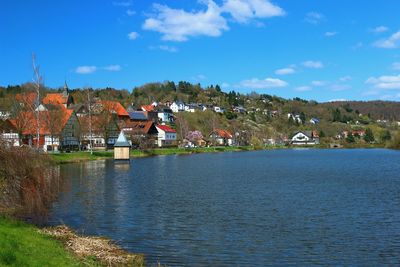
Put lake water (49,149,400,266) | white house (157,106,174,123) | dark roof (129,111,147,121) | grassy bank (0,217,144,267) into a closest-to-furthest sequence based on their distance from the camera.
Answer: grassy bank (0,217,144,267) < lake water (49,149,400,266) < dark roof (129,111,147,121) < white house (157,106,174,123)

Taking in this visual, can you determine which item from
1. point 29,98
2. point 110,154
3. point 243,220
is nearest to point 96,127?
point 110,154

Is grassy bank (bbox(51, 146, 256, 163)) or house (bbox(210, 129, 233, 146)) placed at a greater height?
house (bbox(210, 129, 233, 146))

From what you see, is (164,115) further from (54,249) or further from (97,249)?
(54,249)

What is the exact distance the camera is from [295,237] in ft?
73.5

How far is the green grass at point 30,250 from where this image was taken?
46.0 ft

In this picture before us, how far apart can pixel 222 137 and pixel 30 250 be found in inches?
6378

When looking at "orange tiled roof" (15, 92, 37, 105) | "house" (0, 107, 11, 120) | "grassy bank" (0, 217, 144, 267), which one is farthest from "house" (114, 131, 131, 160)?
"grassy bank" (0, 217, 144, 267)

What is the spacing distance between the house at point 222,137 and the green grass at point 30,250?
483ft

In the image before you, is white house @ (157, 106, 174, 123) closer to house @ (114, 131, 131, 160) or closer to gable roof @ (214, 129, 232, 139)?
gable roof @ (214, 129, 232, 139)

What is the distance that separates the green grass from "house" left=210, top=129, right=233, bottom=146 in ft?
483

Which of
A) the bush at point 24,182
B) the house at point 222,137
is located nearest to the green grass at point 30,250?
the bush at point 24,182

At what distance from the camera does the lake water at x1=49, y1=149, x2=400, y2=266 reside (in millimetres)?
19438

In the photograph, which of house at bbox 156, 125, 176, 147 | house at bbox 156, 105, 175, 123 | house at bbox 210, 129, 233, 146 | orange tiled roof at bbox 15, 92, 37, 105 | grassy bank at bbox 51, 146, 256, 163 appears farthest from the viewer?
house at bbox 156, 105, 175, 123

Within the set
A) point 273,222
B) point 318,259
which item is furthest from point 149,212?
point 318,259
